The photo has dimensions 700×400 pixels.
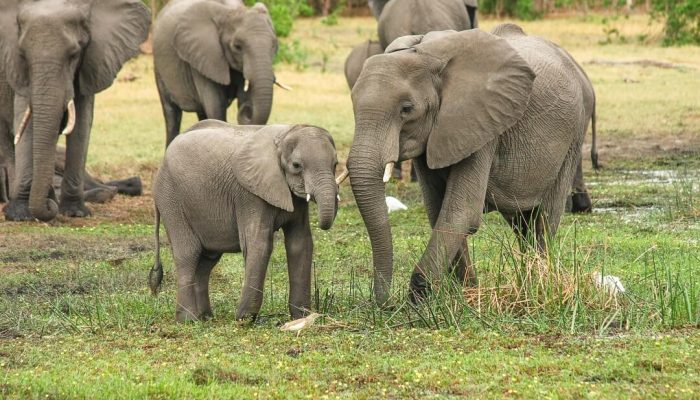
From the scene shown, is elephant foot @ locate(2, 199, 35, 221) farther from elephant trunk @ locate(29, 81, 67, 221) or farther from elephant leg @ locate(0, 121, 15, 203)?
elephant leg @ locate(0, 121, 15, 203)

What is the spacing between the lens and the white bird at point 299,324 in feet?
25.3

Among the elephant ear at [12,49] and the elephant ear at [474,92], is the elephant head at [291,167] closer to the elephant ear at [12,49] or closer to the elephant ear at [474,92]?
the elephant ear at [474,92]

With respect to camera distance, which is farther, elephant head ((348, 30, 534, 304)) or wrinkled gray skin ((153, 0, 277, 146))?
wrinkled gray skin ((153, 0, 277, 146))

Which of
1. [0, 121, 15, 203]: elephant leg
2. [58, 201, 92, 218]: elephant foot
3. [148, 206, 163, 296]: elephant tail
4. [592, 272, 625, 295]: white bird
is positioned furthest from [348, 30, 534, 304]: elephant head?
[0, 121, 15, 203]: elephant leg

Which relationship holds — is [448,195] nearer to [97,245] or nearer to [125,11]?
[97,245]

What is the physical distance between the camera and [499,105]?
8.43 metres

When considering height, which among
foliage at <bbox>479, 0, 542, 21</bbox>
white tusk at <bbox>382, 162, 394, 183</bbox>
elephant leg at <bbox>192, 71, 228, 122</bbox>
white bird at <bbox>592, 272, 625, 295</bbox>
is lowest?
foliage at <bbox>479, 0, 542, 21</bbox>

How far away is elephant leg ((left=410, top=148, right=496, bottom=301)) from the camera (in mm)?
8188

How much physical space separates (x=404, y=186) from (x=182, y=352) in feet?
26.4

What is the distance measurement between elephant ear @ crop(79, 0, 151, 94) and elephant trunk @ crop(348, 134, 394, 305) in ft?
19.4

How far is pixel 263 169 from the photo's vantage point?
8.01 metres

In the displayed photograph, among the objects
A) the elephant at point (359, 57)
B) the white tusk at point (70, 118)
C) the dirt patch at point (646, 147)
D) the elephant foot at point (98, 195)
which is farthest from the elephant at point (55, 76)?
the dirt patch at point (646, 147)

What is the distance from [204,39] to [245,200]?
7048 mm

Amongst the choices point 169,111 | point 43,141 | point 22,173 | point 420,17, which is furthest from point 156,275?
point 420,17
